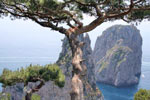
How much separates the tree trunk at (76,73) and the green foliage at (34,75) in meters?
1.43

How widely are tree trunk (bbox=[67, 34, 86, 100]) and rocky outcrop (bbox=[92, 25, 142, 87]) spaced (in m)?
99.5

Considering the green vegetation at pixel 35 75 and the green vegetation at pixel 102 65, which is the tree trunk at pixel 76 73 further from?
the green vegetation at pixel 102 65

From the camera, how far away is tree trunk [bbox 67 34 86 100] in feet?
21.5

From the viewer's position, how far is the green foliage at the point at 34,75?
8.10 m

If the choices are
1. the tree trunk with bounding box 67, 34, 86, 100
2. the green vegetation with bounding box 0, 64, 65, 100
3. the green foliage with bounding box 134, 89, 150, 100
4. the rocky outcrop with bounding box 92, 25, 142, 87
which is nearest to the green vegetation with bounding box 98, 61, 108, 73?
the rocky outcrop with bounding box 92, 25, 142, 87

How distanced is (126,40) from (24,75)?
116 metres

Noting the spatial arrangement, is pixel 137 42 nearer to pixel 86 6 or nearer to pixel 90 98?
pixel 90 98

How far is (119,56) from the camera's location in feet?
374

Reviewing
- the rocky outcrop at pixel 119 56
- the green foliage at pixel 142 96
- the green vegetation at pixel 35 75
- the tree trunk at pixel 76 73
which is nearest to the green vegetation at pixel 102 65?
the rocky outcrop at pixel 119 56

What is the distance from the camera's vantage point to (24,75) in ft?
27.2

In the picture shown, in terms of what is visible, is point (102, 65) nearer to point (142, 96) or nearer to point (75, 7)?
point (142, 96)

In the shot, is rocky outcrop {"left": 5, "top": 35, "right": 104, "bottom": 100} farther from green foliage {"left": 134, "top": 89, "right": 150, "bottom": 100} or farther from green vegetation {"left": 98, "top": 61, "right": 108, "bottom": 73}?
green vegetation {"left": 98, "top": 61, "right": 108, "bottom": 73}

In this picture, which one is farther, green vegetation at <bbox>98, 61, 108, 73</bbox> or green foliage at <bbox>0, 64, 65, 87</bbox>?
green vegetation at <bbox>98, 61, 108, 73</bbox>

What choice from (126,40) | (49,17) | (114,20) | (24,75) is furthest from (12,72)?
(126,40)
